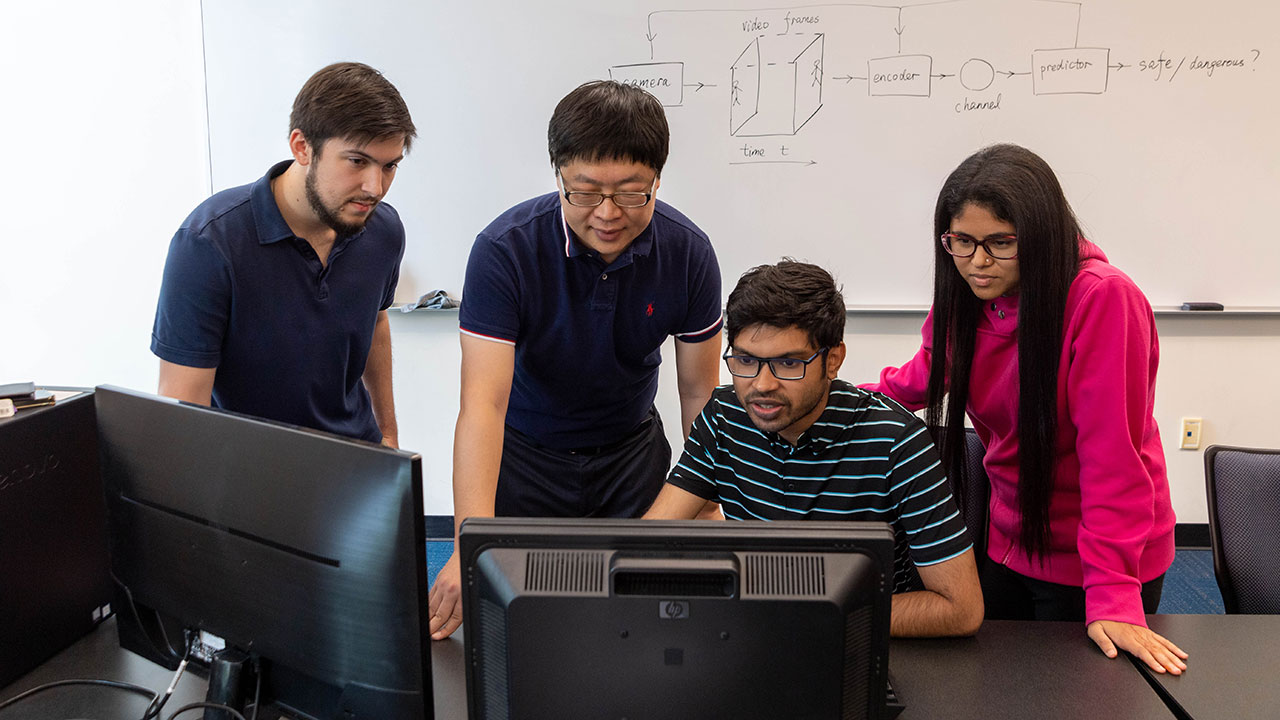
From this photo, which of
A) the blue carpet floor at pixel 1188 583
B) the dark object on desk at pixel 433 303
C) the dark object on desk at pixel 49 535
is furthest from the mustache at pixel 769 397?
the dark object on desk at pixel 433 303

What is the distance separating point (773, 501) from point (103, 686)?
1.00 meters

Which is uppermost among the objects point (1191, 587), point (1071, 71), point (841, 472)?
point (1071, 71)

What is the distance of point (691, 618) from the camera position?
0.77 metres

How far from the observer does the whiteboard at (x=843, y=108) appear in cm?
271

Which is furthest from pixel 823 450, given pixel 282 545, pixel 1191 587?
pixel 1191 587

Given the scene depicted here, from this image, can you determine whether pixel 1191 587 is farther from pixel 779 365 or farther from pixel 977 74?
pixel 779 365

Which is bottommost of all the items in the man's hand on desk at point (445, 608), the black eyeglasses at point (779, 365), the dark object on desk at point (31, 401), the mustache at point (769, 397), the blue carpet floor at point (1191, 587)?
the blue carpet floor at point (1191, 587)

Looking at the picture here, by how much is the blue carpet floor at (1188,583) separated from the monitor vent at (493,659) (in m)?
1.83

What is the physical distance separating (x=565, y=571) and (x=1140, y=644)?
913 millimetres

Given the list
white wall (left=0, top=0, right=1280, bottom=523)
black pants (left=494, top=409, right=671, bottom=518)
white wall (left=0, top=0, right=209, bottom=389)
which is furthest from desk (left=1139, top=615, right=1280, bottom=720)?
white wall (left=0, top=0, right=209, bottom=389)

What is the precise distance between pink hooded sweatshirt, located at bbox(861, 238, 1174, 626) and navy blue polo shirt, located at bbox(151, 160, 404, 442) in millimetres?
1188

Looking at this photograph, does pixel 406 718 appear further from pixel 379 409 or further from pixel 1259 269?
pixel 1259 269

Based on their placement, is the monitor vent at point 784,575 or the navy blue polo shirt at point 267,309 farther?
the navy blue polo shirt at point 267,309

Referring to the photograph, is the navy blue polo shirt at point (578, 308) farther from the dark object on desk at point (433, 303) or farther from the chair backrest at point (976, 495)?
the dark object on desk at point (433, 303)
